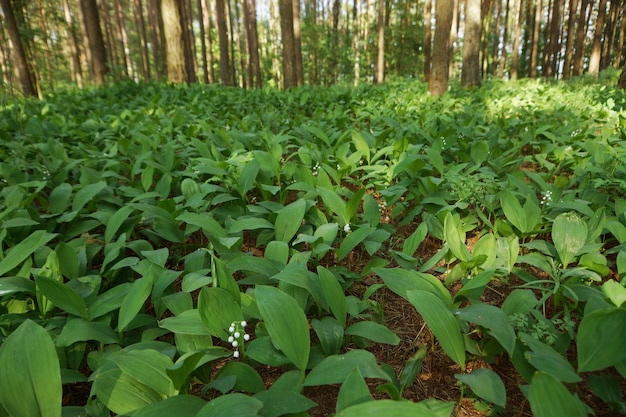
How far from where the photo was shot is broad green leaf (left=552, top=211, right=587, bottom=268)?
1649 mm

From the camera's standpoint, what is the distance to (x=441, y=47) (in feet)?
23.6

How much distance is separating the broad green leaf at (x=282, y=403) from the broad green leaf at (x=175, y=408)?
182mm

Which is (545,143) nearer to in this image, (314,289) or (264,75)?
(314,289)

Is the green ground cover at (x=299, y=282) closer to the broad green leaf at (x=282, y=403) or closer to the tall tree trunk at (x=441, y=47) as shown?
the broad green leaf at (x=282, y=403)

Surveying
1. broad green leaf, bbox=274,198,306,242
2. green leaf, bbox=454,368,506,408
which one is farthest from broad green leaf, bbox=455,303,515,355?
broad green leaf, bbox=274,198,306,242

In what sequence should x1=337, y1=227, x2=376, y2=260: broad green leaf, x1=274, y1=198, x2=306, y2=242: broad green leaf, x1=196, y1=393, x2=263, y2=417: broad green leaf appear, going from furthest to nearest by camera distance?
x1=274, y1=198, x2=306, y2=242: broad green leaf < x1=337, y1=227, x2=376, y2=260: broad green leaf < x1=196, y1=393, x2=263, y2=417: broad green leaf

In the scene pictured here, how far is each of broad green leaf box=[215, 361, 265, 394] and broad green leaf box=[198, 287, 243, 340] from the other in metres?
0.12

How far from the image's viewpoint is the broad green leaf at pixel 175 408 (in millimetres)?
970

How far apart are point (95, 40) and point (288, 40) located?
4.74 m

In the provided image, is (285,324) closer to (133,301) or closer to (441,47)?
(133,301)

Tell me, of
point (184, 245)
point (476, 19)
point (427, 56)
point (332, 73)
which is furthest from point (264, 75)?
point (184, 245)

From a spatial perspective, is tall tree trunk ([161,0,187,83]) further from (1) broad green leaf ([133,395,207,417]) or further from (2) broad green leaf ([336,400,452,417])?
(2) broad green leaf ([336,400,452,417])

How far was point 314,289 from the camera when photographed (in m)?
1.50

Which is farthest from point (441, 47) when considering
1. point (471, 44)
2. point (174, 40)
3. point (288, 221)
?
point (288, 221)
